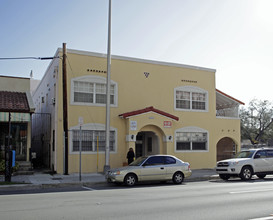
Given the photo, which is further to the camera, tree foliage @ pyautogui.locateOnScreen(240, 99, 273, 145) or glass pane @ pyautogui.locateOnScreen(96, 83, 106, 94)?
tree foliage @ pyautogui.locateOnScreen(240, 99, 273, 145)

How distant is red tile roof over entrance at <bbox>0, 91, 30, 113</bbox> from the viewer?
703 inches

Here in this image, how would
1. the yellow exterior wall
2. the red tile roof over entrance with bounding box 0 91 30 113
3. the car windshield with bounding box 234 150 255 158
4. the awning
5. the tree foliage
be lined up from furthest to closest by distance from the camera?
the tree foliage, the yellow exterior wall, the car windshield with bounding box 234 150 255 158, the red tile roof over entrance with bounding box 0 91 30 113, the awning

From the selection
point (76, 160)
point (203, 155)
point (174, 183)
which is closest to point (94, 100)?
point (76, 160)

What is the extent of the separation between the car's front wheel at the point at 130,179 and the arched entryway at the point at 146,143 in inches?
282

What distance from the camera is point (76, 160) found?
1892cm

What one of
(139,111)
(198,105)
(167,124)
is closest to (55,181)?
(139,111)

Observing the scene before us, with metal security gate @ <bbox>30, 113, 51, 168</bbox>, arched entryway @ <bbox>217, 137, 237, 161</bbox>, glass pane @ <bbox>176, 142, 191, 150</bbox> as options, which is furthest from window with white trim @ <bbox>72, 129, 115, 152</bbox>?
arched entryway @ <bbox>217, 137, 237, 161</bbox>

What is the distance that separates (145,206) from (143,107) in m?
12.6

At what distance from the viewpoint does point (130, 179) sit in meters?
14.6

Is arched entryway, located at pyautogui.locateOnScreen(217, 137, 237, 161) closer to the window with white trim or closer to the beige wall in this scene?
the window with white trim

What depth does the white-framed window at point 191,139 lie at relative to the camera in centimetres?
2236

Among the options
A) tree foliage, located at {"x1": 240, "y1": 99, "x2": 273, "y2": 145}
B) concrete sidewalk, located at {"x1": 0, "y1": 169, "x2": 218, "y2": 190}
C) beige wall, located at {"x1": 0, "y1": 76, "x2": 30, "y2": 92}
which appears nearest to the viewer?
concrete sidewalk, located at {"x1": 0, "y1": 169, "x2": 218, "y2": 190}

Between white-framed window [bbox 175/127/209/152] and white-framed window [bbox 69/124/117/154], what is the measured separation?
4658 millimetres

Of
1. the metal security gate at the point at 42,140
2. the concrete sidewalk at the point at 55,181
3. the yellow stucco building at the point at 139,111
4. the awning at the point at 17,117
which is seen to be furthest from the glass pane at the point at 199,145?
the awning at the point at 17,117
